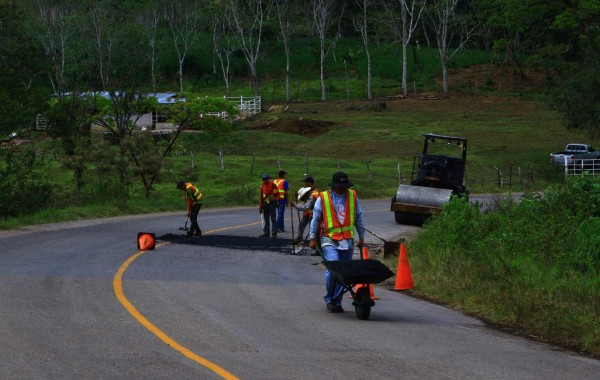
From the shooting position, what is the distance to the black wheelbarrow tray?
12523 millimetres

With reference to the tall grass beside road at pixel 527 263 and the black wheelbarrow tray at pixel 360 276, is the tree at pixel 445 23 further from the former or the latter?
the black wheelbarrow tray at pixel 360 276

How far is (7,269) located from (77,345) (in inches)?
314

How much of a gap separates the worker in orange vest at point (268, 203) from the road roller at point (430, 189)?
5749 mm

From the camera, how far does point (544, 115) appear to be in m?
81.6

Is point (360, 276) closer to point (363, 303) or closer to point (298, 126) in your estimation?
point (363, 303)

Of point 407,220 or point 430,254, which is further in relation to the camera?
point 407,220

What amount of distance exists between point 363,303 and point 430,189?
1877 cm

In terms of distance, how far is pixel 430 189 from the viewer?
31.2 metres

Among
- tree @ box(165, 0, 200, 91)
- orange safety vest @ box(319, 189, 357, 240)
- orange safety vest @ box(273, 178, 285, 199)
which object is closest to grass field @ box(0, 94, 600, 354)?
orange safety vest @ box(319, 189, 357, 240)

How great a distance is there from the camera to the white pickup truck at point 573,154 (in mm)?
56281

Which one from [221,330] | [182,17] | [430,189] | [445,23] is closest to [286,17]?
[182,17]

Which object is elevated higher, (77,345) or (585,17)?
(585,17)

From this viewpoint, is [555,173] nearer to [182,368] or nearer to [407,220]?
[407,220]

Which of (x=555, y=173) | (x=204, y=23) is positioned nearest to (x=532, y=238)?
(x=555, y=173)
